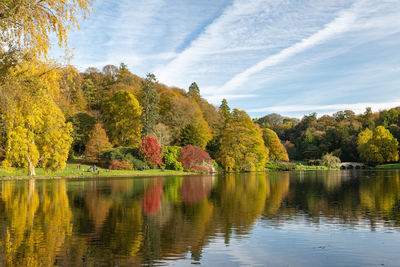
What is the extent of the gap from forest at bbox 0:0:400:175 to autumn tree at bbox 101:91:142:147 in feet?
0.61

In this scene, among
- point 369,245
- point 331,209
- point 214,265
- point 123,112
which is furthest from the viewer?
point 123,112

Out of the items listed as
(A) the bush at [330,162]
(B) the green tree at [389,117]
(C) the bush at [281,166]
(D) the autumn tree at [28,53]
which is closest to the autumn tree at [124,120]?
(C) the bush at [281,166]

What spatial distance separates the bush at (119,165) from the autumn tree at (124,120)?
13.0 m

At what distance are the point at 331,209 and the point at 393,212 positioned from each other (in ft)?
7.75

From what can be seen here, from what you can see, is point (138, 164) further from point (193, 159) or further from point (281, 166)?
point (281, 166)

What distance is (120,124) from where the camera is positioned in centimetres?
6253

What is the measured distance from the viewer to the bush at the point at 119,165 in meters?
48.7

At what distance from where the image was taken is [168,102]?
75.6m

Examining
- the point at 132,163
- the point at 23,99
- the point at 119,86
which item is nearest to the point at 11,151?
the point at 132,163

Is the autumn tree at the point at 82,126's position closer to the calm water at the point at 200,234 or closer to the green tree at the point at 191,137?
the green tree at the point at 191,137

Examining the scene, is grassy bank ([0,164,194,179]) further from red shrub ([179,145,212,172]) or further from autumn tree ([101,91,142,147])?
autumn tree ([101,91,142,147])

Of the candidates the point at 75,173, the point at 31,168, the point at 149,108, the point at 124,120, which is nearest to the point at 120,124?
the point at 124,120

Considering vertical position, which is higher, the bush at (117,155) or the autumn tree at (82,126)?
the autumn tree at (82,126)

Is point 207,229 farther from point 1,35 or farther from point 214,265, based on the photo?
point 1,35
